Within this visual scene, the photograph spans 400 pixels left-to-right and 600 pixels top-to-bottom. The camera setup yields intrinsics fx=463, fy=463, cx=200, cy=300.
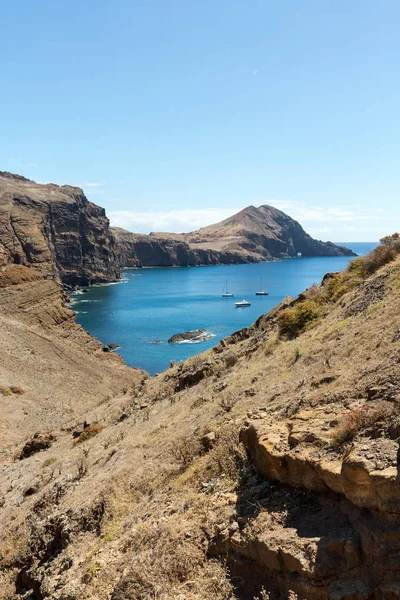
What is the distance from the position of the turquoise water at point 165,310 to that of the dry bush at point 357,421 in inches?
1852

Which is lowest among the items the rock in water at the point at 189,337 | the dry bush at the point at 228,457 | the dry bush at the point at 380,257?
the rock in water at the point at 189,337

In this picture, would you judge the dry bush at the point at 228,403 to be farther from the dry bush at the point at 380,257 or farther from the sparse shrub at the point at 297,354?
the dry bush at the point at 380,257

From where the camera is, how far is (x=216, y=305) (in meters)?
103

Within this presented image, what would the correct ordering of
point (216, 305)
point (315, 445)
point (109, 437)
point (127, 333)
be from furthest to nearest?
point (216, 305) → point (127, 333) → point (109, 437) → point (315, 445)

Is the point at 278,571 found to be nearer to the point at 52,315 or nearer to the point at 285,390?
the point at 285,390

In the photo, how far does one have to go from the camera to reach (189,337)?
6938 cm

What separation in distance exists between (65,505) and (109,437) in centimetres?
509

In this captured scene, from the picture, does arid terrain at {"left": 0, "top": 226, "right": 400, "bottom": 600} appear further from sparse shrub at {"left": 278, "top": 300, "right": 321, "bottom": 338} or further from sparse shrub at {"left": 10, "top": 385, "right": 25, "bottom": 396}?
sparse shrub at {"left": 10, "top": 385, "right": 25, "bottom": 396}

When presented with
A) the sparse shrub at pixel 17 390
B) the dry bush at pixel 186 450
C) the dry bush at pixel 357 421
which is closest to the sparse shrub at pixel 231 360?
the dry bush at pixel 186 450

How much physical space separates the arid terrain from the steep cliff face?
89.8 meters

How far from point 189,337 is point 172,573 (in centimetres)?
6309

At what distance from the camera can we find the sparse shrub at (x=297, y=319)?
19.0m

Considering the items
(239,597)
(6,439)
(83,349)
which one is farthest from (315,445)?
(83,349)

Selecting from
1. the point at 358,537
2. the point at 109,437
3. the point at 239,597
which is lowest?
the point at 109,437
